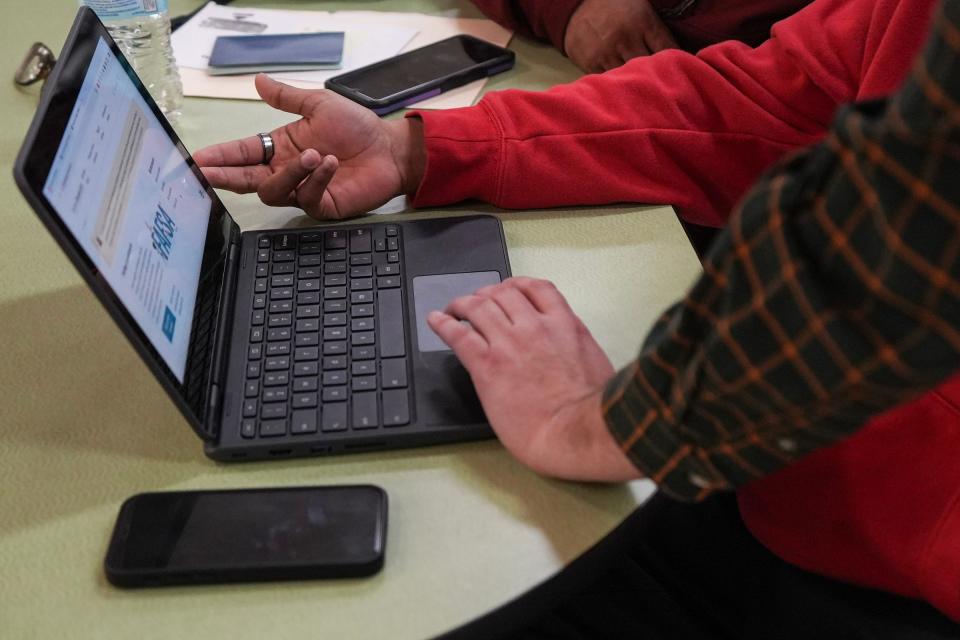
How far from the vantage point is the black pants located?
73cm

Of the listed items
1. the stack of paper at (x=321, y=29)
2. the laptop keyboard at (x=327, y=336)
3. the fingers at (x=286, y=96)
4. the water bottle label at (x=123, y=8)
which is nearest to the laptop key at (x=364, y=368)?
the laptop keyboard at (x=327, y=336)

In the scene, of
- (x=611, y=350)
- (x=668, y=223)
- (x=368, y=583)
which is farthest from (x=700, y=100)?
(x=368, y=583)

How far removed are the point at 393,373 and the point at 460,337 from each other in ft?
0.18

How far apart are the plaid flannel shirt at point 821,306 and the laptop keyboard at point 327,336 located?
0.19 meters

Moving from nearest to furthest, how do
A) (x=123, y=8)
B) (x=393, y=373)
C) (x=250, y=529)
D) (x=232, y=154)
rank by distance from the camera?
(x=250, y=529) → (x=393, y=373) → (x=232, y=154) → (x=123, y=8)

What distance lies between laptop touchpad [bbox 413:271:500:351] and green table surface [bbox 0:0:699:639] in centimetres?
5

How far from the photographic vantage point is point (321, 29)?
1220 millimetres

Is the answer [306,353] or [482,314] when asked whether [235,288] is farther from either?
[482,314]

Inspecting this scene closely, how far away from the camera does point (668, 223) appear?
0.87 meters

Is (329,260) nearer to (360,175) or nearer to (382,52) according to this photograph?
(360,175)

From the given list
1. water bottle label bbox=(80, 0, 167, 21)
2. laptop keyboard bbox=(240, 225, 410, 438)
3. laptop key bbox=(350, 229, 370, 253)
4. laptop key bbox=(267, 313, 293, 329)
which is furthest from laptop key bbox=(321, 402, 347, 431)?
water bottle label bbox=(80, 0, 167, 21)

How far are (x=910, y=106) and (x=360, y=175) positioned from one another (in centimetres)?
56

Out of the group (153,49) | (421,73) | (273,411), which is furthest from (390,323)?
(153,49)

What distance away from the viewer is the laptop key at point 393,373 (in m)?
0.66
